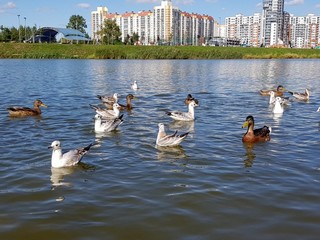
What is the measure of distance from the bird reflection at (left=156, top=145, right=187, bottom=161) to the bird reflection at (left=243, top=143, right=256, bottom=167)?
5.79ft

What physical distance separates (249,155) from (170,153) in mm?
2316

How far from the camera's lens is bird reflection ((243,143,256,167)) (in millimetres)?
10586

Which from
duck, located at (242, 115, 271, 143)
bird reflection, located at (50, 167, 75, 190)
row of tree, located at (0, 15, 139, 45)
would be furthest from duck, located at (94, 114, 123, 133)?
row of tree, located at (0, 15, 139, 45)

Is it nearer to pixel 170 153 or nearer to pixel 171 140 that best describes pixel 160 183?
pixel 170 153

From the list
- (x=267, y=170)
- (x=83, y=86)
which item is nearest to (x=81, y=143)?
(x=267, y=170)

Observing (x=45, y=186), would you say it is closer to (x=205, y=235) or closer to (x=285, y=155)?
(x=205, y=235)

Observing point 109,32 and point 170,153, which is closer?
point 170,153

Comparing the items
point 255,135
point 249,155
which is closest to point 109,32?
point 255,135

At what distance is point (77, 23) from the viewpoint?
173875 mm

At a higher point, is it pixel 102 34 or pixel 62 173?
pixel 102 34

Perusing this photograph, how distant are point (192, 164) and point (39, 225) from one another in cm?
474

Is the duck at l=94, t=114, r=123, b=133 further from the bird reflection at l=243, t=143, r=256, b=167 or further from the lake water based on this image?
the bird reflection at l=243, t=143, r=256, b=167

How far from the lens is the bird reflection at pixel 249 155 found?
1059 cm

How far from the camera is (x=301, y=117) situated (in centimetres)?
1841
